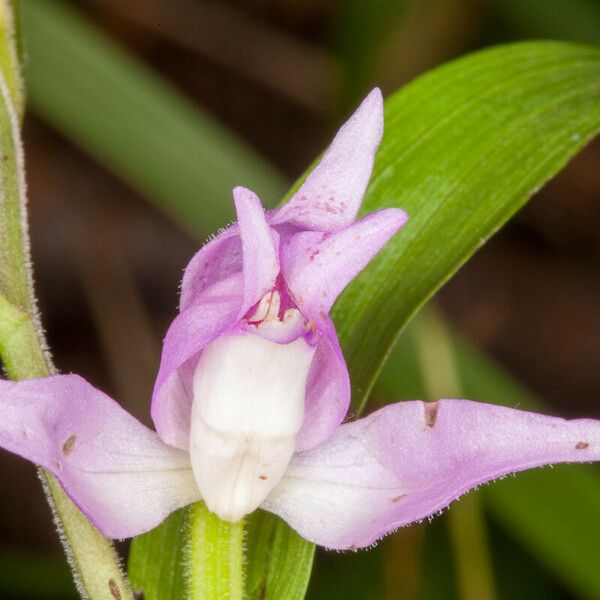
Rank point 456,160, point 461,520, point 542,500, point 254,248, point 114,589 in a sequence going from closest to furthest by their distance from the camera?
1. point 254,248
2. point 114,589
3. point 456,160
4. point 542,500
5. point 461,520

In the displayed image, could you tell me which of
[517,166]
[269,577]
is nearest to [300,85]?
[517,166]

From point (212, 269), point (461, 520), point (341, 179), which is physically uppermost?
point (341, 179)

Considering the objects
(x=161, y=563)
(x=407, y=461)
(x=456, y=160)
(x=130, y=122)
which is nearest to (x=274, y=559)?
(x=161, y=563)

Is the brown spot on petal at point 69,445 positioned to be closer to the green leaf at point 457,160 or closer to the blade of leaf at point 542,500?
the green leaf at point 457,160

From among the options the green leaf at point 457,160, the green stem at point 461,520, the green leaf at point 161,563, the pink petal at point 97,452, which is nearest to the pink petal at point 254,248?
the pink petal at point 97,452

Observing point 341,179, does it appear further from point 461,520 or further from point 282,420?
Result: point 461,520

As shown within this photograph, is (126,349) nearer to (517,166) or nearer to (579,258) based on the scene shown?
(579,258)
